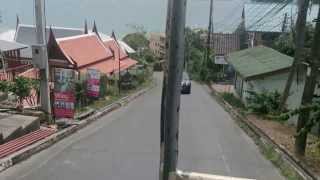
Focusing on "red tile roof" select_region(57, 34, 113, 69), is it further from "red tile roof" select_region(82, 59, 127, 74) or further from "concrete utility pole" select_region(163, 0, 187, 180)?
"concrete utility pole" select_region(163, 0, 187, 180)

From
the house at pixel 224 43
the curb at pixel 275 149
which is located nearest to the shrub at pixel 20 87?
the curb at pixel 275 149

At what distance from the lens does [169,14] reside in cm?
371

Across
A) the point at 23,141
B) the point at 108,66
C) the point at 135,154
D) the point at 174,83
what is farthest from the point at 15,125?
the point at 108,66

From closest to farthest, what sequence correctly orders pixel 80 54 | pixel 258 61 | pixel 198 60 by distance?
pixel 80 54 → pixel 258 61 → pixel 198 60

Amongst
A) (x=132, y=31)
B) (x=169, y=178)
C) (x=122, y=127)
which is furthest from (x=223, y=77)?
(x=169, y=178)

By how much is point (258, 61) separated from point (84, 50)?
11940 millimetres

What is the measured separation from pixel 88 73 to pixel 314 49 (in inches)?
511

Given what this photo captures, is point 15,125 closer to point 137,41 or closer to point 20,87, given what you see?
point 20,87

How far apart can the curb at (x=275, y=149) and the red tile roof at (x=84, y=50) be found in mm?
10534

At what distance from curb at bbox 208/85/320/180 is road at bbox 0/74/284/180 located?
0.33 m

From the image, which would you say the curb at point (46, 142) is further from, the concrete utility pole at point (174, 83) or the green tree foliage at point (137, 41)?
the green tree foliage at point (137, 41)

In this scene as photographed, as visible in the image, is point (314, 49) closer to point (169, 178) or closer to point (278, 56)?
point (169, 178)

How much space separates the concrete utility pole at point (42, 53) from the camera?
15056 millimetres

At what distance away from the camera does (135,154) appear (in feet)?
43.8
